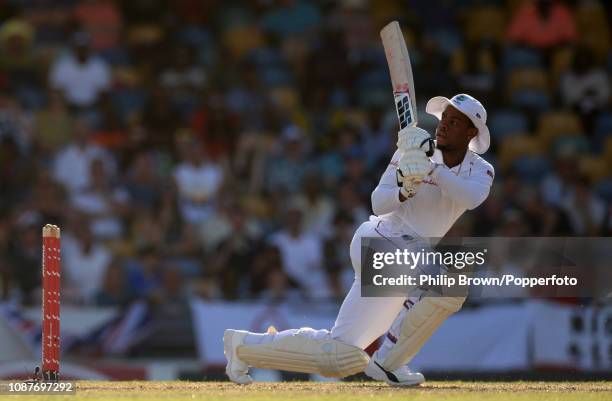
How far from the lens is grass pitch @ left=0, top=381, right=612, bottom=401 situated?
670 cm

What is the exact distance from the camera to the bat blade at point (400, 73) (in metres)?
7.44

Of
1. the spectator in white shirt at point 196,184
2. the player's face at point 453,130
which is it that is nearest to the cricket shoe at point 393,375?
the player's face at point 453,130

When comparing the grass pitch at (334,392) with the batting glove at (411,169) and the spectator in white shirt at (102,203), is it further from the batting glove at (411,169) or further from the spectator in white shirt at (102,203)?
the spectator in white shirt at (102,203)

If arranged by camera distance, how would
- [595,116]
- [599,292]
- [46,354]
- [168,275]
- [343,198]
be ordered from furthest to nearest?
1. [595,116]
2. [343,198]
3. [168,275]
4. [599,292]
5. [46,354]

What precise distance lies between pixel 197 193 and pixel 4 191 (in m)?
1.72

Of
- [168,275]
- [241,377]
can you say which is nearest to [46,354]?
[241,377]

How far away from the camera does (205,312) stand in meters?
10.6

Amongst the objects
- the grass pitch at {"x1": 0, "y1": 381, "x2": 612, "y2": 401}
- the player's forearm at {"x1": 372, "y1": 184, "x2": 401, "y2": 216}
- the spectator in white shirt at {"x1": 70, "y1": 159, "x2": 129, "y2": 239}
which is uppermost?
the spectator in white shirt at {"x1": 70, "y1": 159, "x2": 129, "y2": 239}

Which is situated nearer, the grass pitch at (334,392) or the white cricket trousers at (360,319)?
the grass pitch at (334,392)

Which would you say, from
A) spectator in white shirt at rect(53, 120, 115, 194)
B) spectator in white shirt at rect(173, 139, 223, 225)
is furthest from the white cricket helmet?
spectator in white shirt at rect(53, 120, 115, 194)

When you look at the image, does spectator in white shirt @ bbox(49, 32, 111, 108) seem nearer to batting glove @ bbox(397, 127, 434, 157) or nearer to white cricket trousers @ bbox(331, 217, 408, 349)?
white cricket trousers @ bbox(331, 217, 408, 349)

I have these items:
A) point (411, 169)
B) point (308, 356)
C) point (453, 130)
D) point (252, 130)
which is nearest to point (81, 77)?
point (252, 130)

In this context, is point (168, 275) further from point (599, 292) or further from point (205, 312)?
point (599, 292)

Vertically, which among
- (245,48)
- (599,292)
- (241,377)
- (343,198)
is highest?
(245,48)
